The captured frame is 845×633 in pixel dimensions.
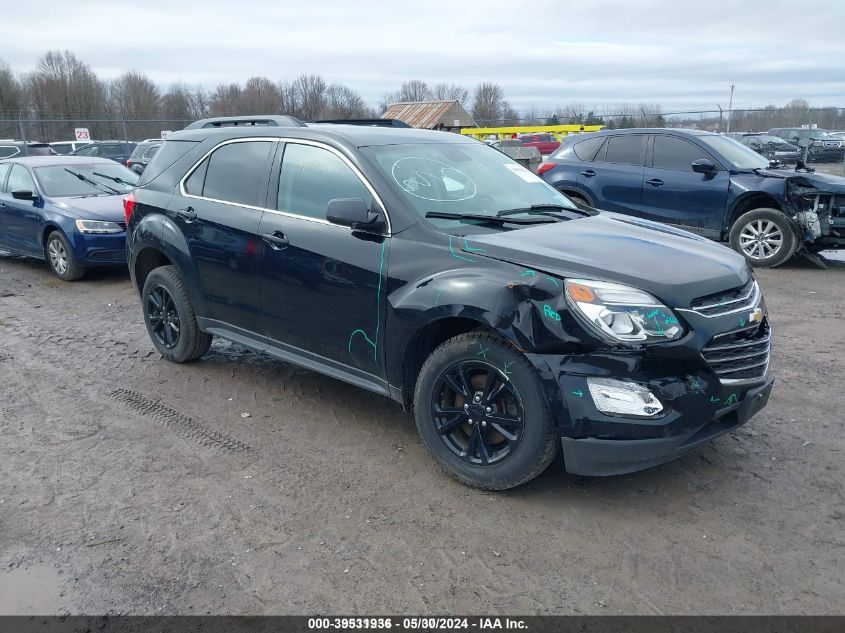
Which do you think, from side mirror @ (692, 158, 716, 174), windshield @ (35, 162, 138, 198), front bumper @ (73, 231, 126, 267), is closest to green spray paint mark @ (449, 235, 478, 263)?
side mirror @ (692, 158, 716, 174)

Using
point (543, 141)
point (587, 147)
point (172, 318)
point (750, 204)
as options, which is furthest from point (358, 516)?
point (543, 141)

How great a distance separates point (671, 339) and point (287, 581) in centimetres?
204

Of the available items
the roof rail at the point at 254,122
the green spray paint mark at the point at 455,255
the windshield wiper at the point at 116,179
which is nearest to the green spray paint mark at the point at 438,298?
the green spray paint mark at the point at 455,255

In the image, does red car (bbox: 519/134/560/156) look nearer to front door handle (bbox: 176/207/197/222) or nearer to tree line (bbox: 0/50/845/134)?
tree line (bbox: 0/50/845/134)

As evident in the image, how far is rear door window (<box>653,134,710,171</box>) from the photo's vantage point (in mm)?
9656

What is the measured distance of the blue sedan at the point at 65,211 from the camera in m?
9.14

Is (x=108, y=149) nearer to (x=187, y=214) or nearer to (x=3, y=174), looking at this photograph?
(x=3, y=174)

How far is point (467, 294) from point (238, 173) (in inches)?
90.4

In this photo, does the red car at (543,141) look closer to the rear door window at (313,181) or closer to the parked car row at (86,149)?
the parked car row at (86,149)

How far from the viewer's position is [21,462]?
417 centimetres

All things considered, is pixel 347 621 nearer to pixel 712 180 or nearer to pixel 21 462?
pixel 21 462

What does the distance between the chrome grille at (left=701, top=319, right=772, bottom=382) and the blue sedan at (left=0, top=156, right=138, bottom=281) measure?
805 cm

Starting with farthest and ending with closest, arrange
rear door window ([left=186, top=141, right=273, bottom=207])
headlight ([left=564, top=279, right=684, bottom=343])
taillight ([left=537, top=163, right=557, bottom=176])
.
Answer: taillight ([left=537, top=163, right=557, bottom=176])
rear door window ([left=186, top=141, right=273, bottom=207])
headlight ([left=564, top=279, right=684, bottom=343])

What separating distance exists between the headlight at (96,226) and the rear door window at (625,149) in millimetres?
7032
